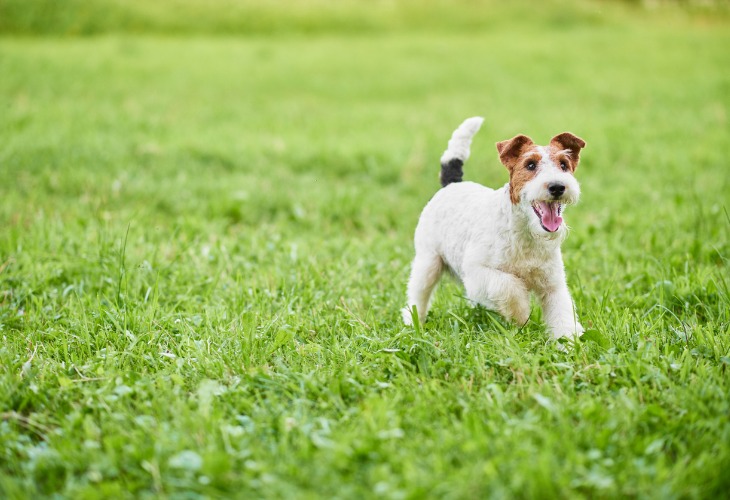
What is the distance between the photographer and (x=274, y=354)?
3.62 m

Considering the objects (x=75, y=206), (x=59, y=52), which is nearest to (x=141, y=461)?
(x=75, y=206)

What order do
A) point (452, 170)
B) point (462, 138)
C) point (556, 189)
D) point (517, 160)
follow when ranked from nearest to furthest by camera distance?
point (556, 189) → point (517, 160) → point (462, 138) → point (452, 170)

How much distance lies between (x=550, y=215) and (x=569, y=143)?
1.65 feet

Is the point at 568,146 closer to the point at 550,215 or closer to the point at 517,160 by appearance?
the point at 517,160

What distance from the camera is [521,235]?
363cm

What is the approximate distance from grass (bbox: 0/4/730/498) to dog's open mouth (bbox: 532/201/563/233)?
63 cm

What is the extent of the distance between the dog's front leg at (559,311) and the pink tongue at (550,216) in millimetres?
482

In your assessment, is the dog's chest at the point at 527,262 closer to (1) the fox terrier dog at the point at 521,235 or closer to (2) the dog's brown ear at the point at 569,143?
(1) the fox terrier dog at the point at 521,235

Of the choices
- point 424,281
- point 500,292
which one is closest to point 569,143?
point 500,292

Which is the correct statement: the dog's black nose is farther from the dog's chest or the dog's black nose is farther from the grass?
the grass

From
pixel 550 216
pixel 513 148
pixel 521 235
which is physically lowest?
pixel 521 235

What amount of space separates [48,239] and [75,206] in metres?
1.17

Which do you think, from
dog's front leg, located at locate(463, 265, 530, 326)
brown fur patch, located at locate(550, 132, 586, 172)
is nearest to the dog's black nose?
A: brown fur patch, located at locate(550, 132, 586, 172)

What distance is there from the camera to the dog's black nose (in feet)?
10.6
